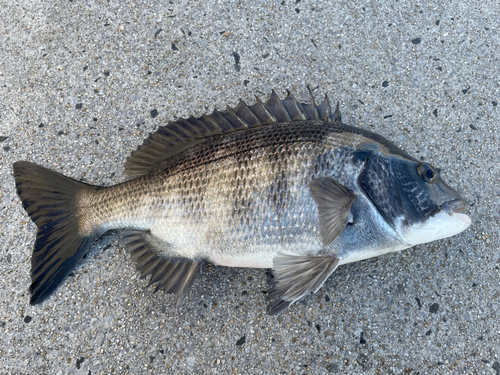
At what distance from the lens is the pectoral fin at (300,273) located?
5.25 feet

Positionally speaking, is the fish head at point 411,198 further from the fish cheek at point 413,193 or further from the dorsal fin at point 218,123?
the dorsal fin at point 218,123

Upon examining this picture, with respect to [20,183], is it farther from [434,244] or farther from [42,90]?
[434,244]

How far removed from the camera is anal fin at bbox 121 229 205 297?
1754mm

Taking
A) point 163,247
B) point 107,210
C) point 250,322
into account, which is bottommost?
point 250,322

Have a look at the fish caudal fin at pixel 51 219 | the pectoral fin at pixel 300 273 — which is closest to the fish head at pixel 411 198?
the pectoral fin at pixel 300 273

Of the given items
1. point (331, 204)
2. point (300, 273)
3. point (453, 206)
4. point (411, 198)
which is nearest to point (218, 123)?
point (331, 204)

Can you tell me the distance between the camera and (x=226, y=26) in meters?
2.43

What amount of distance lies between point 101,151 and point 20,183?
20.3 inches

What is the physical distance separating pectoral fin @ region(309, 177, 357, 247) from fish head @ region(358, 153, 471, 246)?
11 cm

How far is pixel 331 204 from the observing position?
4.98ft

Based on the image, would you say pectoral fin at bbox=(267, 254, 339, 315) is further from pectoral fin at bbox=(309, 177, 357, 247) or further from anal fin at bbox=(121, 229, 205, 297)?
anal fin at bbox=(121, 229, 205, 297)

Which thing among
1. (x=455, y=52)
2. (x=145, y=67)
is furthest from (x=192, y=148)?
(x=455, y=52)

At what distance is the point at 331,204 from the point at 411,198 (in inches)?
16.1

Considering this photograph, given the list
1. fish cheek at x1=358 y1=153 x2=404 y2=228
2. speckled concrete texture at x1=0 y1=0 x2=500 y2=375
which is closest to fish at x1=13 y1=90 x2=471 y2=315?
fish cheek at x1=358 y1=153 x2=404 y2=228
